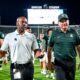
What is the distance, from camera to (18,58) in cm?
827

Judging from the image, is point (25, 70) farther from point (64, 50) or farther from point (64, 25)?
point (64, 25)

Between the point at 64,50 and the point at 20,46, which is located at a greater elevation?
the point at 20,46

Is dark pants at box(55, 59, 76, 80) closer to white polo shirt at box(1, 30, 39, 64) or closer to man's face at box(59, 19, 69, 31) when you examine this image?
man's face at box(59, 19, 69, 31)

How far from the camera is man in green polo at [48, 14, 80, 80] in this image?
29.3 feet

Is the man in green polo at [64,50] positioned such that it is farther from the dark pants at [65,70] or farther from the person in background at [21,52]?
the person in background at [21,52]

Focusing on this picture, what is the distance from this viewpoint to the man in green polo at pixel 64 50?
8.93 m

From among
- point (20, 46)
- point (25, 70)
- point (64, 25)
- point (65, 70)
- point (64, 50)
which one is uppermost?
point (64, 25)

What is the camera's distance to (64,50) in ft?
29.4

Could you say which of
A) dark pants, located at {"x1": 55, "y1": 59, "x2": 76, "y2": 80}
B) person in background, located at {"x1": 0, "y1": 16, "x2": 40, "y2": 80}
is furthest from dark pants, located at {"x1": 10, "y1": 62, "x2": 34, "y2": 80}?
dark pants, located at {"x1": 55, "y1": 59, "x2": 76, "y2": 80}

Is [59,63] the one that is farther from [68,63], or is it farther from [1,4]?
[1,4]

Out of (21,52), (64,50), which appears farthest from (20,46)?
(64,50)

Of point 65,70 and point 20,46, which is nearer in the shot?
point 20,46

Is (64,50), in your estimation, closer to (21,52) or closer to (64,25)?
(64,25)

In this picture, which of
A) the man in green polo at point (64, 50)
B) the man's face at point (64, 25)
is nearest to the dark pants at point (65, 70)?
the man in green polo at point (64, 50)
